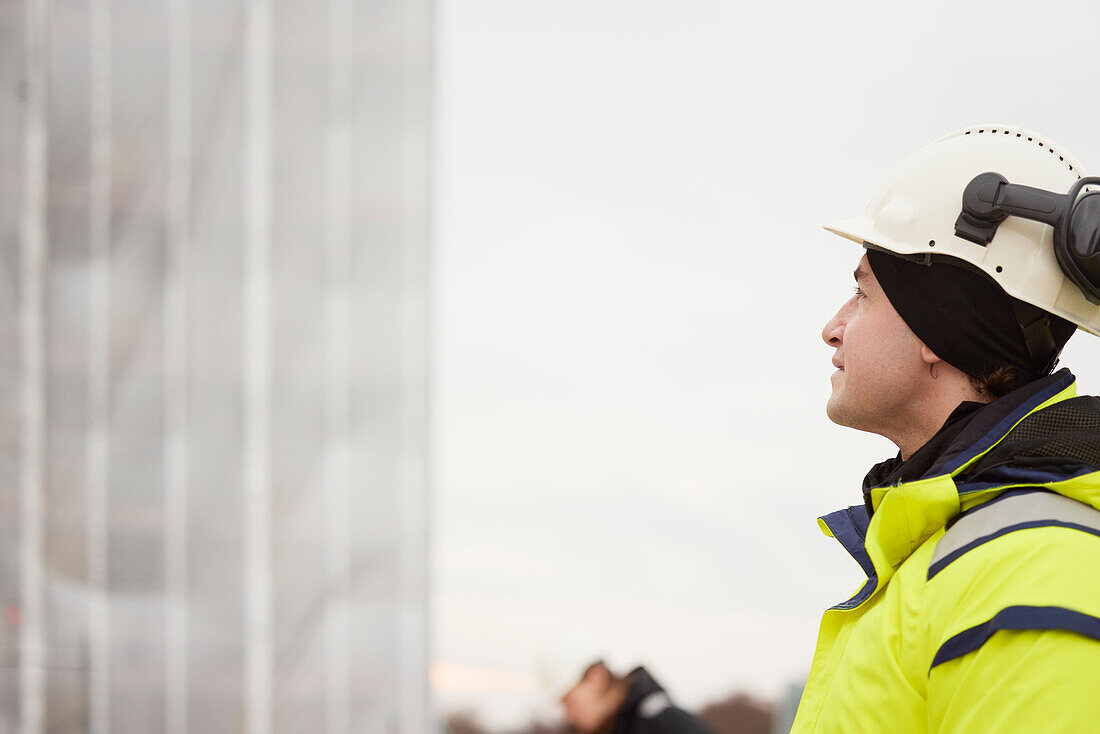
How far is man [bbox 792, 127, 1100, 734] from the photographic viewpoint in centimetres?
57

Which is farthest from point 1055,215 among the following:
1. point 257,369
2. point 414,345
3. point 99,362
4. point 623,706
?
point 99,362

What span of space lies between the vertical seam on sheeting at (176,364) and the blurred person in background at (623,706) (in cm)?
111

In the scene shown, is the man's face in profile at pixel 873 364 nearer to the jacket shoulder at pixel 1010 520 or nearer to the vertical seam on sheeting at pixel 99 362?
the jacket shoulder at pixel 1010 520

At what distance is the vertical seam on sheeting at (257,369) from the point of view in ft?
8.39

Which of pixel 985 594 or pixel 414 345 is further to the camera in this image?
pixel 414 345

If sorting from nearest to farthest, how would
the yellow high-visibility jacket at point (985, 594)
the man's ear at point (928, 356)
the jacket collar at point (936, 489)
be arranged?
the yellow high-visibility jacket at point (985, 594) < the jacket collar at point (936, 489) < the man's ear at point (928, 356)

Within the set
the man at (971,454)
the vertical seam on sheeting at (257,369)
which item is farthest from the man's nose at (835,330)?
the vertical seam on sheeting at (257,369)

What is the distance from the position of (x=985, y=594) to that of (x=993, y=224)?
0.32 meters

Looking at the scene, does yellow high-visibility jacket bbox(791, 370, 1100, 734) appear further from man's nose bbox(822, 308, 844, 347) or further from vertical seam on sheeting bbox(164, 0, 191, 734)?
vertical seam on sheeting bbox(164, 0, 191, 734)

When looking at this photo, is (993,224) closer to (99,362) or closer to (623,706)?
(623,706)

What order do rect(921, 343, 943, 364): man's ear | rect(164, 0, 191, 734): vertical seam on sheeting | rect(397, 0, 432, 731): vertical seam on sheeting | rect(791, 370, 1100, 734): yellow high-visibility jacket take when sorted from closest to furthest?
rect(791, 370, 1100, 734): yellow high-visibility jacket < rect(921, 343, 943, 364): man's ear < rect(397, 0, 432, 731): vertical seam on sheeting < rect(164, 0, 191, 734): vertical seam on sheeting

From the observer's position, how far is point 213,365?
8.69 feet

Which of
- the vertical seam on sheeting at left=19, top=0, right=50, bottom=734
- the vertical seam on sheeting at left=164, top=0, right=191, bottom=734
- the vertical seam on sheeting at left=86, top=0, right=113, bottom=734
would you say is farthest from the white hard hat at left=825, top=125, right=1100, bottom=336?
the vertical seam on sheeting at left=19, top=0, right=50, bottom=734

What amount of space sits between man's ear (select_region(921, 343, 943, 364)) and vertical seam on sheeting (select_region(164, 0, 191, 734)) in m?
2.28
